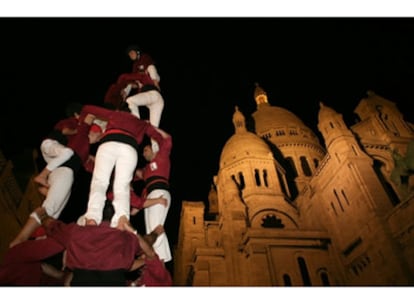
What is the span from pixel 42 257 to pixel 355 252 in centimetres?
2123

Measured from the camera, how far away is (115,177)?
4766mm

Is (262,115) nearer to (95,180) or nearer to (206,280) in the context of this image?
(206,280)

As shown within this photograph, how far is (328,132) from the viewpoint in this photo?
25859 millimetres

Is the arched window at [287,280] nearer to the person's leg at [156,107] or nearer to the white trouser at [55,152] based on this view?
→ the person's leg at [156,107]

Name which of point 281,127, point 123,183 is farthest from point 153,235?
point 281,127

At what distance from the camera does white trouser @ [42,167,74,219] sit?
4.99 meters

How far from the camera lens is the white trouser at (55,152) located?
548 centimetres

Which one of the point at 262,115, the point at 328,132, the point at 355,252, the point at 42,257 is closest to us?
the point at 42,257

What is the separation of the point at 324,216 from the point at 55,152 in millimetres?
23087

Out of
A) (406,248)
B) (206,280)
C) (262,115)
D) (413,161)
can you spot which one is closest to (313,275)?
(406,248)

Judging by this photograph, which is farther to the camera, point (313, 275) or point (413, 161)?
point (313, 275)

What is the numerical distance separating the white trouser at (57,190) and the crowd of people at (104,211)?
0.02m

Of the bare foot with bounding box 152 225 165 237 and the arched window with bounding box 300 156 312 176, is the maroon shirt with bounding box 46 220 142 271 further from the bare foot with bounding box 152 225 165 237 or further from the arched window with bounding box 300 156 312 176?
the arched window with bounding box 300 156 312 176

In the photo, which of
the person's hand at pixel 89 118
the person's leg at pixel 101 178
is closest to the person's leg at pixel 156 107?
the person's hand at pixel 89 118
